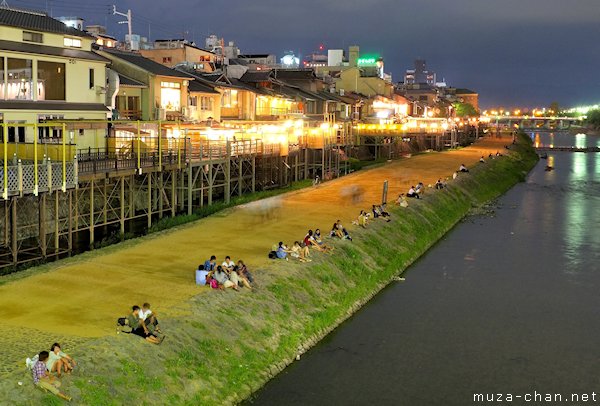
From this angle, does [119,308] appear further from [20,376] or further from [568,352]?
[568,352]

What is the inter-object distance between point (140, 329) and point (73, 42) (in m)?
25.7

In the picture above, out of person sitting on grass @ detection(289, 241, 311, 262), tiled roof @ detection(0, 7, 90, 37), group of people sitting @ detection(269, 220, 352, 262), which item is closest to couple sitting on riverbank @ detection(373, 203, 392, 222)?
group of people sitting @ detection(269, 220, 352, 262)

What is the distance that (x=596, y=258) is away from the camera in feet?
122

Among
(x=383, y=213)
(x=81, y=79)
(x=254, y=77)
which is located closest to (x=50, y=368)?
(x=81, y=79)

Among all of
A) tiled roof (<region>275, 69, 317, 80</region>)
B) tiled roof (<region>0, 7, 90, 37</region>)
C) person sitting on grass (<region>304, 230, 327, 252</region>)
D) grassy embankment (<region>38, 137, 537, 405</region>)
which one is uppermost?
tiled roof (<region>275, 69, 317, 80</region>)

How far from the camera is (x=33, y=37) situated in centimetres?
3444

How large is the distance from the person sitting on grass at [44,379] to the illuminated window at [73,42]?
27.2 meters

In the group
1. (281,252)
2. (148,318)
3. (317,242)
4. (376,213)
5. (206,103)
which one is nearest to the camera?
(148,318)

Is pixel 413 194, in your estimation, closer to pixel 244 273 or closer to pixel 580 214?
pixel 580 214

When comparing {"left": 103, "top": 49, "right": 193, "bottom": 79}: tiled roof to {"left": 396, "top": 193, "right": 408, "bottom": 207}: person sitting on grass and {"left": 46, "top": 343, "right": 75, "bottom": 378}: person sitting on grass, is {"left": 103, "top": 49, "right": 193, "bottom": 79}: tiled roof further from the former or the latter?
{"left": 46, "top": 343, "right": 75, "bottom": 378}: person sitting on grass

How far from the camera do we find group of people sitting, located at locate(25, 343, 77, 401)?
1400 centimetres

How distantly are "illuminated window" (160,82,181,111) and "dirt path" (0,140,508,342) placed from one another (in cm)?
1191

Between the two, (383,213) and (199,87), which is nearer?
(383,213)

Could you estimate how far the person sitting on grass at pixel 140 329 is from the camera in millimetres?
17156
